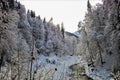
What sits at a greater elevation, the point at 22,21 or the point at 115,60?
the point at 22,21

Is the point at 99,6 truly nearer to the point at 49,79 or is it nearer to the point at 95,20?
the point at 95,20

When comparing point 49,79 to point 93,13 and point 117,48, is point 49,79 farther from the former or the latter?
point 93,13

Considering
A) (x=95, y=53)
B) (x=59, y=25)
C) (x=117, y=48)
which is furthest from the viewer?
(x=59, y=25)

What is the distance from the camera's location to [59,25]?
11238cm

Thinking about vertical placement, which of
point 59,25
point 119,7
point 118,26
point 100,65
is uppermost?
point 59,25

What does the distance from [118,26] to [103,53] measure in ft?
22.7

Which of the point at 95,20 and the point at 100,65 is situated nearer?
the point at 100,65

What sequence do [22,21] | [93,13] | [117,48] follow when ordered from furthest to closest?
1. [22,21]
2. [93,13]
3. [117,48]

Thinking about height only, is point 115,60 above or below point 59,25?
below

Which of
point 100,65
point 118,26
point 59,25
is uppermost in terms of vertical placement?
point 59,25

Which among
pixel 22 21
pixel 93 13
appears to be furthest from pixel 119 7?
pixel 22 21

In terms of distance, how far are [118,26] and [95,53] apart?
8807 millimetres

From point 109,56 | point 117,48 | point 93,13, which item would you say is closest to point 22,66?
point 117,48

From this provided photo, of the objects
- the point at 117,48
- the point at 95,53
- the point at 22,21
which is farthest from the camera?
the point at 22,21
